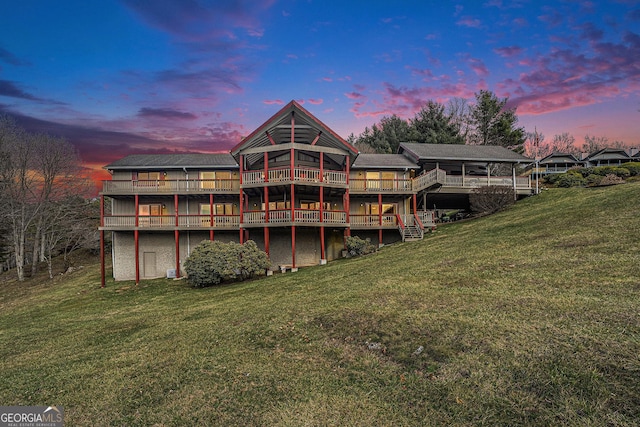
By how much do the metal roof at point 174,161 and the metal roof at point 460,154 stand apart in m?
16.2

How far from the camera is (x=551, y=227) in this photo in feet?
51.9

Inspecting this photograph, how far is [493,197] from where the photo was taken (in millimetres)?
26562

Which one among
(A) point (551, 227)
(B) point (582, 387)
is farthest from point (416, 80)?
(B) point (582, 387)

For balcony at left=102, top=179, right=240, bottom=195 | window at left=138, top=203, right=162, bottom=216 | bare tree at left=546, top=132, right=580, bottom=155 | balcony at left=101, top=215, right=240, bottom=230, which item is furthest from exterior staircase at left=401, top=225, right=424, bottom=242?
bare tree at left=546, top=132, right=580, bottom=155

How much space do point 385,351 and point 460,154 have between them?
2703 centimetres

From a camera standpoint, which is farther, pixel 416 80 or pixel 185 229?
pixel 416 80

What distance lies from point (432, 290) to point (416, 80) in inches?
1198

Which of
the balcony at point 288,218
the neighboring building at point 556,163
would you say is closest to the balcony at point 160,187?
the balcony at point 288,218

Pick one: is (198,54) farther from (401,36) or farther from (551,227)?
(551,227)

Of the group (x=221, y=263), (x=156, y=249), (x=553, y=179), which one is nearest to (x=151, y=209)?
(x=156, y=249)

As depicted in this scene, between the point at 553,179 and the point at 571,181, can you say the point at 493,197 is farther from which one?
the point at 553,179

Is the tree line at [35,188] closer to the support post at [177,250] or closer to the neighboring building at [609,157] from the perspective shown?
the support post at [177,250]

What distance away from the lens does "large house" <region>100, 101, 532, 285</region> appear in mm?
22625

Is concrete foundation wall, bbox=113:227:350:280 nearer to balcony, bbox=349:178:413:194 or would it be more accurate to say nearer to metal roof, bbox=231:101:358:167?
balcony, bbox=349:178:413:194
